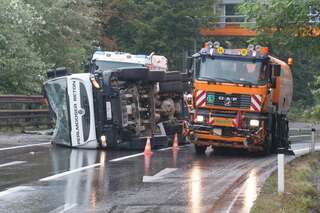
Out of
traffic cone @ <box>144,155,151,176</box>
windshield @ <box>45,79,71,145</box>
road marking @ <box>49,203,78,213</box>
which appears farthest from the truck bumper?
road marking @ <box>49,203,78,213</box>

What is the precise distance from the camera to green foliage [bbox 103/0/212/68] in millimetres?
52250

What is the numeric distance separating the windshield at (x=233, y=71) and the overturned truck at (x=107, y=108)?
188cm

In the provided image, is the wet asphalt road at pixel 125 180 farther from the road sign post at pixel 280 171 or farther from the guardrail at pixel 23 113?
the guardrail at pixel 23 113

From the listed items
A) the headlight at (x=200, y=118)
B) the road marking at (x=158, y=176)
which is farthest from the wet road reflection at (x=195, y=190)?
the headlight at (x=200, y=118)

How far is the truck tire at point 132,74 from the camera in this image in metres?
20.6

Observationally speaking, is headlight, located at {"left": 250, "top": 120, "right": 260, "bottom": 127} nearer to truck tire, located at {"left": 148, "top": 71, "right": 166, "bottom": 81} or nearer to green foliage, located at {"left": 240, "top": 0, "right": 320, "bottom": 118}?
green foliage, located at {"left": 240, "top": 0, "right": 320, "bottom": 118}

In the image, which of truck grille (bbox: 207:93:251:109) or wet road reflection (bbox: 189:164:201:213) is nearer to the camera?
wet road reflection (bbox: 189:164:201:213)

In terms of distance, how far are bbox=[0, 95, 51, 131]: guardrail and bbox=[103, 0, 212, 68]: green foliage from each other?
2331cm

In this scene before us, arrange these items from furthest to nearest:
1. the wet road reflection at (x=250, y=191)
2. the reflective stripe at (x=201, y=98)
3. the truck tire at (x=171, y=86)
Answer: the truck tire at (x=171, y=86) → the reflective stripe at (x=201, y=98) → the wet road reflection at (x=250, y=191)

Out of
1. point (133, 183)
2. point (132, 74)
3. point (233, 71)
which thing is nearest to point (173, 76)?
point (132, 74)

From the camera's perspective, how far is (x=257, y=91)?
66.4 ft

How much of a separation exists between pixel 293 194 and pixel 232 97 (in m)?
7.57

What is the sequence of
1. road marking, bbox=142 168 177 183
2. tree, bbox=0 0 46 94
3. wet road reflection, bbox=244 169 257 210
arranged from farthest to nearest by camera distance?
tree, bbox=0 0 46 94 < road marking, bbox=142 168 177 183 < wet road reflection, bbox=244 169 257 210

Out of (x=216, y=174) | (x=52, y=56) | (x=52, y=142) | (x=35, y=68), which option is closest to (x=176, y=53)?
(x=52, y=56)
